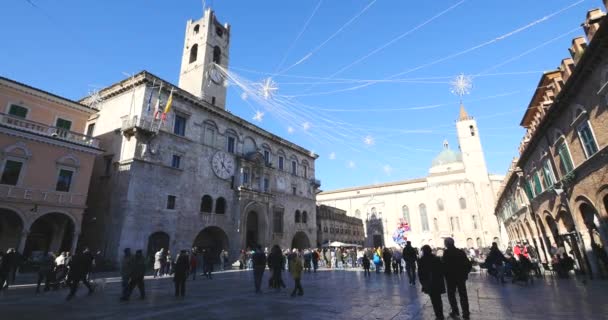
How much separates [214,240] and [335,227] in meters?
25.2

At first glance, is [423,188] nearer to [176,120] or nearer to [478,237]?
[478,237]

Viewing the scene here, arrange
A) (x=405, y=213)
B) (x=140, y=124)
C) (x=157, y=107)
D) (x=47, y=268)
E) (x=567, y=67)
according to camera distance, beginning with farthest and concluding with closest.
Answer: (x=405, y=213) → (x=157, y=107) → (x=140, y=124) → (x=567, y=67) → (x=47, y=268)

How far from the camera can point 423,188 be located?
213ft

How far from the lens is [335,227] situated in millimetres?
48156

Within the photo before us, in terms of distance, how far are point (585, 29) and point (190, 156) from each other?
950 inches

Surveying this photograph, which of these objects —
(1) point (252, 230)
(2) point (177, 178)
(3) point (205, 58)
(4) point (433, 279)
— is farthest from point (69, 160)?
(4) point (433, 279)

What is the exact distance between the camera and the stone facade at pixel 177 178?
66.7 ft

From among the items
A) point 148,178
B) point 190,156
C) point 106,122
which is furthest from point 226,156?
point 106,122

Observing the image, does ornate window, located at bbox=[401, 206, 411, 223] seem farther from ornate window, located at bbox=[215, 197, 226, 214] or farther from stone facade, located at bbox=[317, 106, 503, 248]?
ornate window, located at bbox=[215, 197, 226, 214]

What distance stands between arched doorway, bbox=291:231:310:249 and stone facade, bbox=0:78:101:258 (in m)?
22.1

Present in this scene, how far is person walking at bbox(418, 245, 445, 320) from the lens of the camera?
19.0 feet

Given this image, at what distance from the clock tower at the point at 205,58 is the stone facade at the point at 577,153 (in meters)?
27.8

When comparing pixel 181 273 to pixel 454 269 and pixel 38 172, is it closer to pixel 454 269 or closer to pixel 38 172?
pixel 454 269

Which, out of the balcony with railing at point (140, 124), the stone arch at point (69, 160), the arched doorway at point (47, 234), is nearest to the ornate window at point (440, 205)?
the balcony with railing at point (140, 124)
